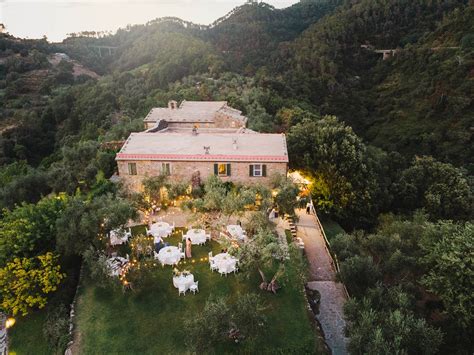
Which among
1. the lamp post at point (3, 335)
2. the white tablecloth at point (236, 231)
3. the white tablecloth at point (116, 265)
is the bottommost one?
the lamp post at point (3, 335)

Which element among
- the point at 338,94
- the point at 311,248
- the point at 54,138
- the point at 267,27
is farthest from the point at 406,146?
the point at 267,27

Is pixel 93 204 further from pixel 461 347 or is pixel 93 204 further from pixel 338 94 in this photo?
pixel 338 94

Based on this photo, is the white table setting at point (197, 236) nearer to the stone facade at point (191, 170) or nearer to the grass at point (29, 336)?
the stone facade at point (191, 170)

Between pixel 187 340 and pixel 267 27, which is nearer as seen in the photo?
pixel 187 340

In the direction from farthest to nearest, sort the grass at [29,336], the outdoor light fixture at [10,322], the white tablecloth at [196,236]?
the white tablecloth at [196,236], the outdoor light fixture at [10,322], the grass at [29,336]

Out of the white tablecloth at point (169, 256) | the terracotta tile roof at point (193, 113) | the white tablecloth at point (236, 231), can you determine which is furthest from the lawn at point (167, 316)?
the terracotta tile roof at point (193, 113)

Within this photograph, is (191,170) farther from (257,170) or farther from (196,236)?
(196,236)
